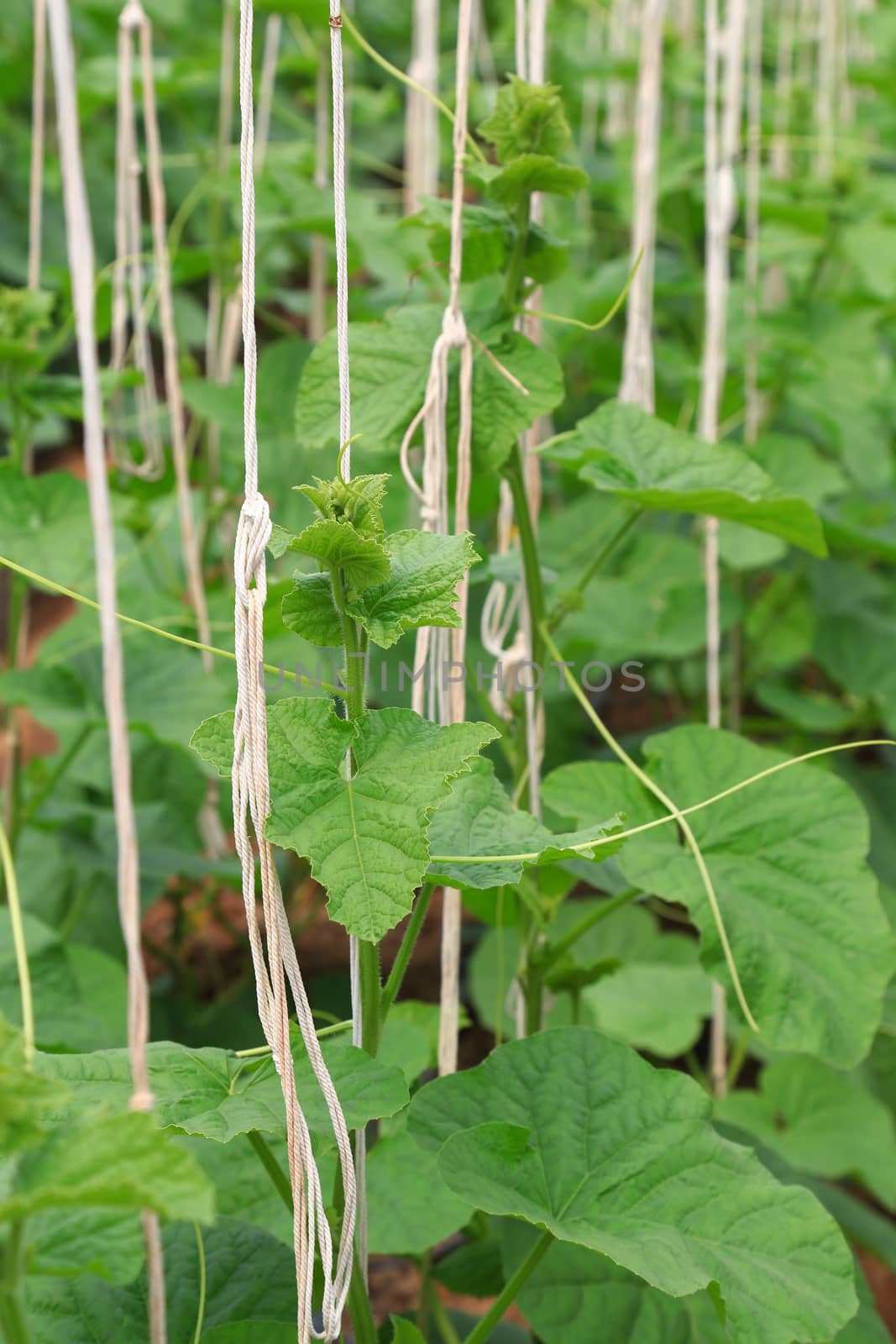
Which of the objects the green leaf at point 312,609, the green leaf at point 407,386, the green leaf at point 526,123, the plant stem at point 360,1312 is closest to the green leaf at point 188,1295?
the plant stem at point 360,1312

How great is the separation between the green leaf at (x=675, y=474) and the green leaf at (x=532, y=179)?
0.80 ft

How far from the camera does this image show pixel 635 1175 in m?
0.96

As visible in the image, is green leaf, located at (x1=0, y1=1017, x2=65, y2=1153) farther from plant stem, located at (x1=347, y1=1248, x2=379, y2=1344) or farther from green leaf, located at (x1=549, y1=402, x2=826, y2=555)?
green leaf, located at (x1=549, y1=402, x2=826, y2=555)

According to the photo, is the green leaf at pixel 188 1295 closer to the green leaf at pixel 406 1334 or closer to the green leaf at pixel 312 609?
the green leaf at pixel 406 1334

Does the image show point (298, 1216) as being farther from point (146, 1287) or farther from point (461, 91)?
point (461, 91)

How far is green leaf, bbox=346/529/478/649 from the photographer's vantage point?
0.79 m

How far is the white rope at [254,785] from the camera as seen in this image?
75 centimetres

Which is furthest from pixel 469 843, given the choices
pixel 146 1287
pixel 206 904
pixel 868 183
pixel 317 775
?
pixel 868 183

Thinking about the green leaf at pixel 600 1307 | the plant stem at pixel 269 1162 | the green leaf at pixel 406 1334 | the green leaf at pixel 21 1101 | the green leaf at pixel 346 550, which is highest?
the green leaf at pixel 346 550

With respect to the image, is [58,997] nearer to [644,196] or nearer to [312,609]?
[312,609]

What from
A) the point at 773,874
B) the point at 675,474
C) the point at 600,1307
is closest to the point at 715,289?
the point at 675,474

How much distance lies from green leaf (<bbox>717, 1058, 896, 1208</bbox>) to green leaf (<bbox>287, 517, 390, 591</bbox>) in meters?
1.16

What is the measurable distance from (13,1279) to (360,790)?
0.32m

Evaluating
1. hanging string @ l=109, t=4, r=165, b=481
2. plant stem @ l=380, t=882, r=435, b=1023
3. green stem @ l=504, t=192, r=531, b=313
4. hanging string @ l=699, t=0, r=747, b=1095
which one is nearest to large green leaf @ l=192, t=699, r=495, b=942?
plant stem @ l=380, t=882, r=435, b=1023
